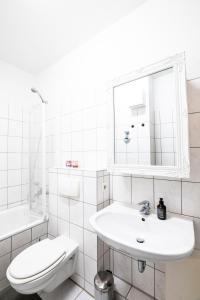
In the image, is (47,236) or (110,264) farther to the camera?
(47,236)

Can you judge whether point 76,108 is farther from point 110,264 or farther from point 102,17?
point 110,264

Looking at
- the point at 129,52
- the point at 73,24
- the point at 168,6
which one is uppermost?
the point at 73,24

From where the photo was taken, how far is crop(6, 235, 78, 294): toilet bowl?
98 centimetres

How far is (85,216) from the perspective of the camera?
4.39ft

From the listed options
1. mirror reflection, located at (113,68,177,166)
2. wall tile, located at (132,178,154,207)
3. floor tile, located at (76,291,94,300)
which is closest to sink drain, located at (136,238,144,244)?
wall tile, located at (132,178,154,207)

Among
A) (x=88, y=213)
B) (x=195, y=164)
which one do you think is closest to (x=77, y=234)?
(x=88, y=213)

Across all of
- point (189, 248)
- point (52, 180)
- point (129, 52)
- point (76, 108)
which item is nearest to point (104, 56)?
point (129, 52)

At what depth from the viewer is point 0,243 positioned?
4.26 ft

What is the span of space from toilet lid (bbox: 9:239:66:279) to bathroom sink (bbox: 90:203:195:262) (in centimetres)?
49

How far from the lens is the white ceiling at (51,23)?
4.06 ft

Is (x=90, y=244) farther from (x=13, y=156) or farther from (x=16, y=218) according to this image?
(x=13, y=156)

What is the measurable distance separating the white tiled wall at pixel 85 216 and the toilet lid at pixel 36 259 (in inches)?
8.0

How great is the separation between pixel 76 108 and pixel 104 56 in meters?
0.60

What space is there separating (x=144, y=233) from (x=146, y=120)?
0.80 m
